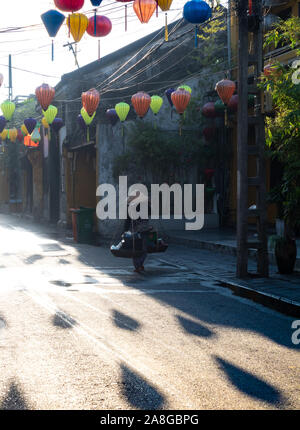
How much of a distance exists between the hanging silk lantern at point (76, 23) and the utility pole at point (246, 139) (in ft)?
9.79

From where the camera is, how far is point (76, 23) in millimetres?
10188

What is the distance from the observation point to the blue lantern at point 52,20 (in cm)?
1052

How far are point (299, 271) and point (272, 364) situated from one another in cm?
608

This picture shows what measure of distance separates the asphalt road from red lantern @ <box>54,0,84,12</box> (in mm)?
4938

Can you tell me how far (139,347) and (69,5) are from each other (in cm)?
637

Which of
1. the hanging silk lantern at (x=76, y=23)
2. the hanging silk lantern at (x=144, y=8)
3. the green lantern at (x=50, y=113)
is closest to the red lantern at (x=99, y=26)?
the hanging silk lantern at (x=76, y=23)

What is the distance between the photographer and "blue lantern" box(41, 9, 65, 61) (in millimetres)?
10523

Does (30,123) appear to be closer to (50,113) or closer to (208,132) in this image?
(50,113)

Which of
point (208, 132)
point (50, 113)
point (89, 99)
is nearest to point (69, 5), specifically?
point (89, 99)

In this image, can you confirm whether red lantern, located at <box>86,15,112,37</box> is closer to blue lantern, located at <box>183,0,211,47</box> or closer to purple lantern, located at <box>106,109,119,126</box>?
blue lantern, located at <box>183,0,211,47</box>

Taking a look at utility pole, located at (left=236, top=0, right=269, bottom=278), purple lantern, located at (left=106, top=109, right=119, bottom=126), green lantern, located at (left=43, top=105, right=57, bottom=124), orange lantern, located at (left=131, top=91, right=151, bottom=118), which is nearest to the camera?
utility pole, located at (left=236, top=0, right=269, bottom=278)

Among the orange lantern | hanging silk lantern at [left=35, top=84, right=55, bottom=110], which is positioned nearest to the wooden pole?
the orange lantern
